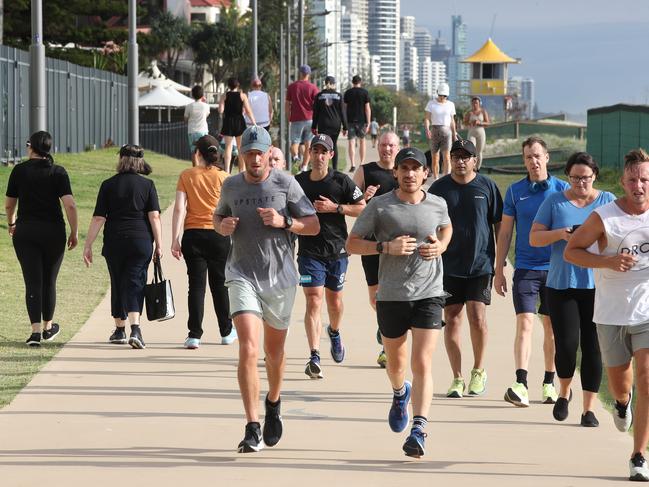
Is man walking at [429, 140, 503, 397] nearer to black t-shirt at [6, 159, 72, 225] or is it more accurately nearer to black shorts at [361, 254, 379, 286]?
black shorts at [361, 254, 379, 286]

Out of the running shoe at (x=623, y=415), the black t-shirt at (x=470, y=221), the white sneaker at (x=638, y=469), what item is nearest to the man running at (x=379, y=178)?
the black t-shirt at (x=470, y=221)

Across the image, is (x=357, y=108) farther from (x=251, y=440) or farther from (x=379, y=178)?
(x=251, y=440)

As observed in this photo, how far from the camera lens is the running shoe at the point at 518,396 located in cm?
986

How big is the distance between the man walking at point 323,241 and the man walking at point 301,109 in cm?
1412

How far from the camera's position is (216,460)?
8.03 meters

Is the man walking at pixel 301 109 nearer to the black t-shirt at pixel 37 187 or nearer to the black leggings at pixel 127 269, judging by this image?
the black leggings at pixel 127 269

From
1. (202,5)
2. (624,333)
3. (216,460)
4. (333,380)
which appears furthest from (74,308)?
(202,5)

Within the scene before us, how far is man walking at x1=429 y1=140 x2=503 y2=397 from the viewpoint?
10102 mm

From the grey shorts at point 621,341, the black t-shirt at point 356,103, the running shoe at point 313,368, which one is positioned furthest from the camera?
the black t-shirt at point 356,103

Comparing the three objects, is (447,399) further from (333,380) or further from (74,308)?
(74,308)

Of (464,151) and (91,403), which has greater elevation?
(464,151)

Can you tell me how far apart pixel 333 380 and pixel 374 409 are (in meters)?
1.24

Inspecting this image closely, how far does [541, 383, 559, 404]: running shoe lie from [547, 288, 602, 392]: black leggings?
854mm

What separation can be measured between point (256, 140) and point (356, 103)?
1795 centimetres
